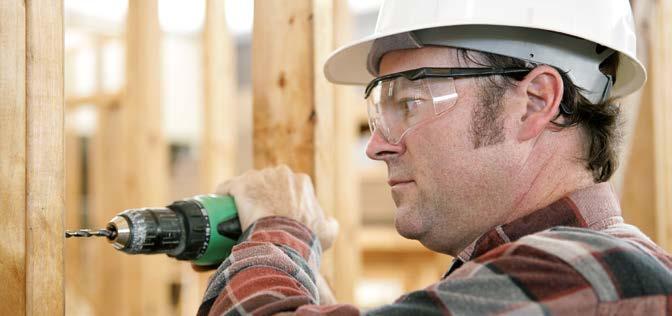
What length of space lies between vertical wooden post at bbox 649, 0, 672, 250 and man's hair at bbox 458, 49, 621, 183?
55.6 inches

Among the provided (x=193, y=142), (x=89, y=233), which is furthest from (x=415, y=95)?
(x=193, y=142)

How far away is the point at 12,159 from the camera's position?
1.15 meters

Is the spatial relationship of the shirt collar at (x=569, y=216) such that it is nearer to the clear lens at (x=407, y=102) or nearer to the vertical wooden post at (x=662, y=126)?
the clear lens at (x=407, y=102)

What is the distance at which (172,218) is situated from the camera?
1428 mm

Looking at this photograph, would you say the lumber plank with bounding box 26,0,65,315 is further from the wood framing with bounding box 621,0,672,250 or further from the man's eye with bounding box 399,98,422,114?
the wood framing with bounding box 621,0,672,250

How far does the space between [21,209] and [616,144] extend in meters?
1.14

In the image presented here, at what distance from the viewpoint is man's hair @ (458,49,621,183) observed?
4.24ft

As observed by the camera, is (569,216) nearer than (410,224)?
Yes

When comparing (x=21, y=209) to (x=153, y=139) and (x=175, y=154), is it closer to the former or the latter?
(x=153, y=139)

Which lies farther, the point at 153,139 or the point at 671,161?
the point at 153,139

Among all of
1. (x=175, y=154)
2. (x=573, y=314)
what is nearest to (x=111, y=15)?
(x=175, y=154)

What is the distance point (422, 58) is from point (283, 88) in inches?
17.8

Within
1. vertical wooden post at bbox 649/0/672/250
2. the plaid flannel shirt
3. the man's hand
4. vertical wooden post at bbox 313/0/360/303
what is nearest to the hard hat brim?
vertical wooden post at bbox 313/0/360/303

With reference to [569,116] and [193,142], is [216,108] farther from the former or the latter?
[193,142]
